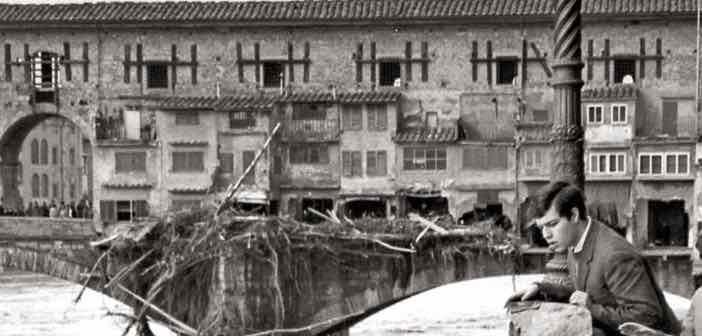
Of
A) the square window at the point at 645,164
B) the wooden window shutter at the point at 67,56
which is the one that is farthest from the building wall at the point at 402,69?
the square window at the point at 645,164

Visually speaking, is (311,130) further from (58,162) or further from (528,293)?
(528,293)

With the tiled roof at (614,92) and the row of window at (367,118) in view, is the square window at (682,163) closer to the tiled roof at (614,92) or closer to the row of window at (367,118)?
the tiled roof at (614,92)

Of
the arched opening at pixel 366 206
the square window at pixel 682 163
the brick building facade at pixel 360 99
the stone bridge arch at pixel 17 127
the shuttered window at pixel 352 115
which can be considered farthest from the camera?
the stone bridge arch at pixel 17 127

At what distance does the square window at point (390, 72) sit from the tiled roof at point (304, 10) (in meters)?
1.73

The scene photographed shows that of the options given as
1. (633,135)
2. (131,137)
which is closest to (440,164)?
(633,135)

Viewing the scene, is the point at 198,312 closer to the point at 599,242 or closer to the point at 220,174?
the point at 599,242

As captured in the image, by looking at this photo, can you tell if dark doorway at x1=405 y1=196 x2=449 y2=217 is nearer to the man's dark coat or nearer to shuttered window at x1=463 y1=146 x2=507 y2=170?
shuttered window at x1=463 y1=146 x2=507 y2=170

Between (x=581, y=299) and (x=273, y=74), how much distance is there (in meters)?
40.2

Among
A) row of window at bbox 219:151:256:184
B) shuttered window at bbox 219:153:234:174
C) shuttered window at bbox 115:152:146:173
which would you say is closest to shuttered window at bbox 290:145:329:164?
row of window at bbox 219:151:256:184

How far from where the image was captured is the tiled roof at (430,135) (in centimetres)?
4341

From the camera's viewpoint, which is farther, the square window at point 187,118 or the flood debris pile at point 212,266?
the square window at point 187,118

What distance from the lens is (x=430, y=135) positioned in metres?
43.7

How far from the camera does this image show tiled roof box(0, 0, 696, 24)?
42.8 m

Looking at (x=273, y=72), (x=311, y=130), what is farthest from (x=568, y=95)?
(x=273, y=72)
